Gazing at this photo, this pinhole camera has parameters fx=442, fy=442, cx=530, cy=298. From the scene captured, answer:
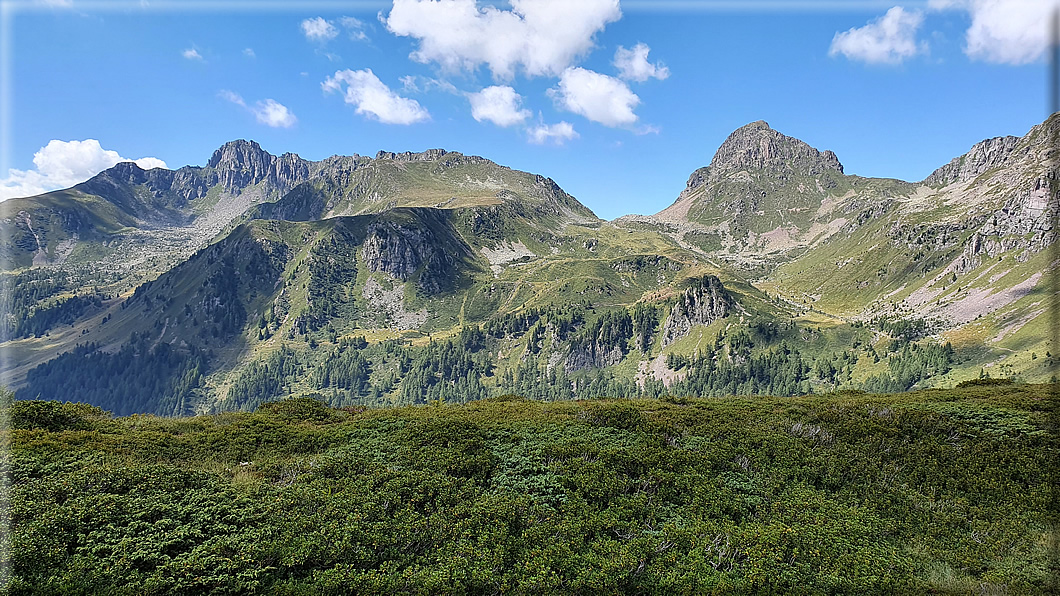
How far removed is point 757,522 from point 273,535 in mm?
28764

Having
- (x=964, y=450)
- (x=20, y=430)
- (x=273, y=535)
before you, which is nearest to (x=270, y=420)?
(x=20, y=430)

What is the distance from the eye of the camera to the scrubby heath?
21.5 m

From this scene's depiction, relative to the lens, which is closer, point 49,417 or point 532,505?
point 532,505

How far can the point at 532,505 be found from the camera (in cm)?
2886

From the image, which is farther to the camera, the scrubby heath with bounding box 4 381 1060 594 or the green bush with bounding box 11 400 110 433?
the green bush with bounding box 11 400 110 433

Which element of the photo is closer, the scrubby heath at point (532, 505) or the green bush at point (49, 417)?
the scrubby heath at point (532, 505)

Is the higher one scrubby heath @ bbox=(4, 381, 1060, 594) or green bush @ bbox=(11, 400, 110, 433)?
green bush @ bbox=(11, 400, 110, 433)

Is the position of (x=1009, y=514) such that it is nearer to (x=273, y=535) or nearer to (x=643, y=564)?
(x=643, y=564)

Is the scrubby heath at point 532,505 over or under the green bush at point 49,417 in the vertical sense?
under

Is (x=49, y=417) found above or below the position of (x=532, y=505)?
above

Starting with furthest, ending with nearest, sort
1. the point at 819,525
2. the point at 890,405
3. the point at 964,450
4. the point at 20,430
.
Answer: the point at 890,405 → the point at 964,450 → the point at 20,430 → the point at 819,525

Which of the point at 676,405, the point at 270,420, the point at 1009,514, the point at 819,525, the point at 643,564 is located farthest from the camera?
the point at 676,405

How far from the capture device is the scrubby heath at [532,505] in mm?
21484

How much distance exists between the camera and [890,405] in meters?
51.1
